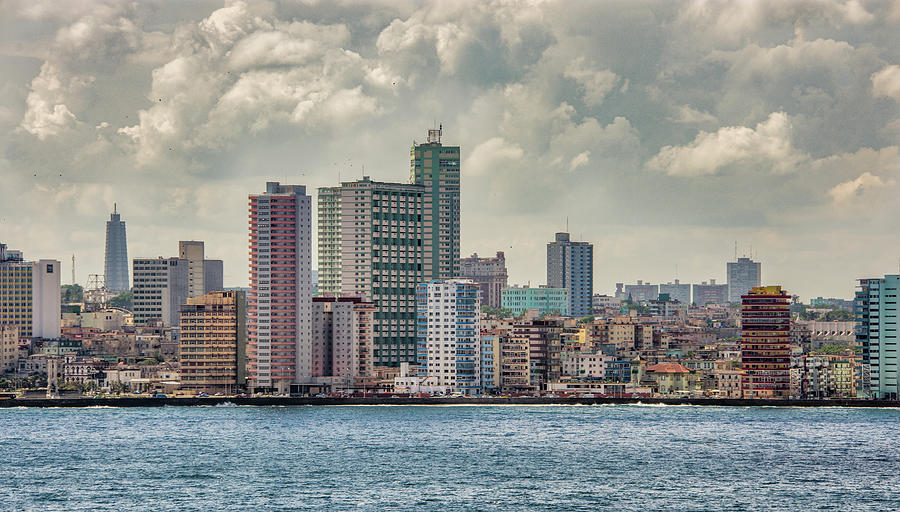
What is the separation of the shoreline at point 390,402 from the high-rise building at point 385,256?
41.6 feet

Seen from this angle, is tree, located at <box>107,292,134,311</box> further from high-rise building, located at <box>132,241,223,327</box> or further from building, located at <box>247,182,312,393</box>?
building, located at <box>247,182,312,393</box>

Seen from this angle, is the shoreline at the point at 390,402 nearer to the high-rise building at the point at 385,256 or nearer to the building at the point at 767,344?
the building at the point at 767,344

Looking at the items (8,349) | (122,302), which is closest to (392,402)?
(8,349)

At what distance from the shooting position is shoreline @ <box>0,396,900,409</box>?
10275 centimetres

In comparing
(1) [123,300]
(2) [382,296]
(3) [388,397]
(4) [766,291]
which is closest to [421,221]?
(2) [382,296]

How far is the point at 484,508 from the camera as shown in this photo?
5834cm

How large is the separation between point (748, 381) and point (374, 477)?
44.2 m

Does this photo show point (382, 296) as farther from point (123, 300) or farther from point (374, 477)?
point (123, 300)

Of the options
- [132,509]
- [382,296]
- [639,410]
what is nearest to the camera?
[132,509]

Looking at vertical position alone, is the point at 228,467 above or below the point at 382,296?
below

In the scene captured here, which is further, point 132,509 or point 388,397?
point 388,397

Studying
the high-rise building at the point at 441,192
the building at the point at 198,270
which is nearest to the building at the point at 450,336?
the high-rise building at the point at 441,192

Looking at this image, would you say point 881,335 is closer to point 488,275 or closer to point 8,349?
point 8,349

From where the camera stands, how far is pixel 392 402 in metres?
104
